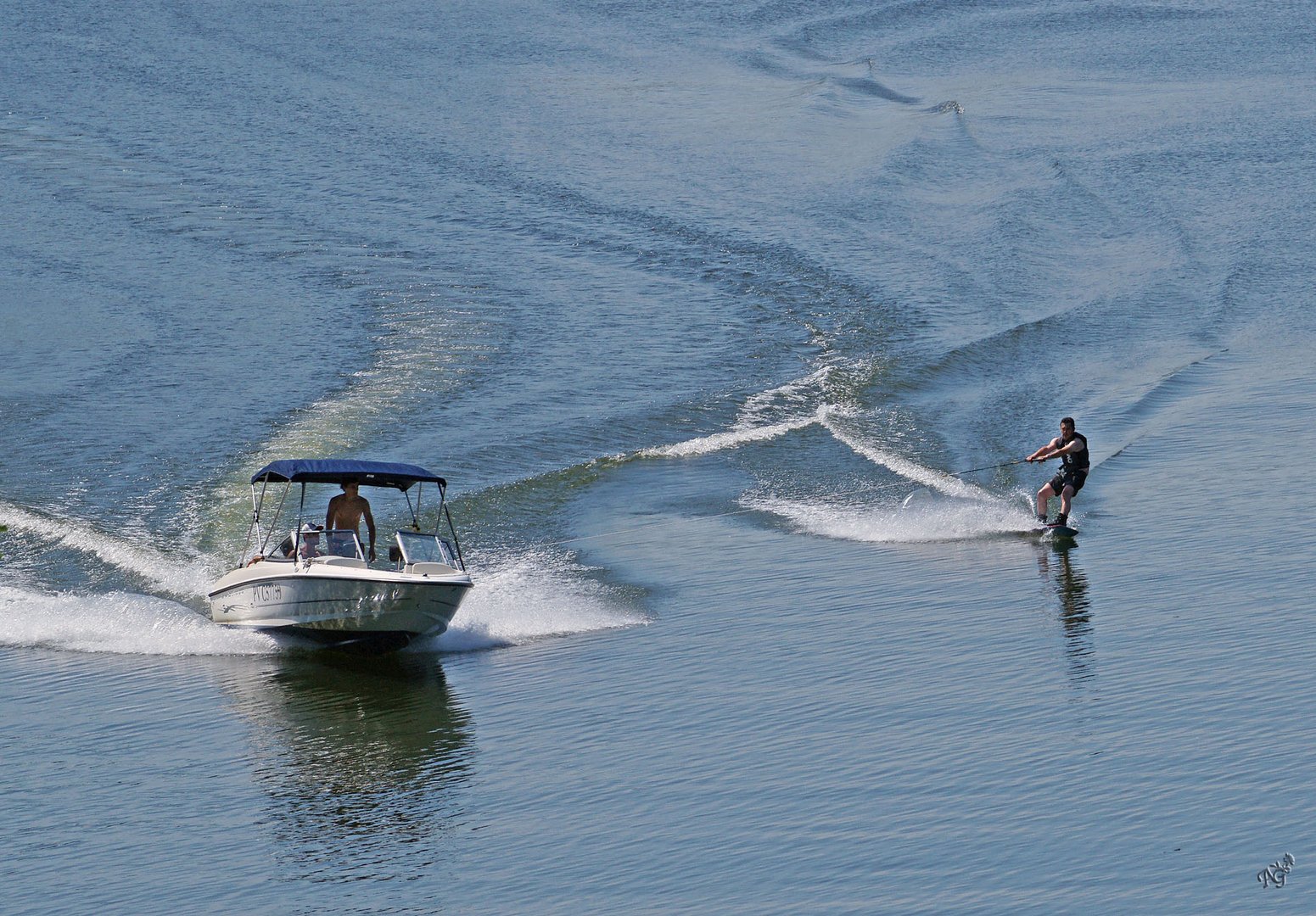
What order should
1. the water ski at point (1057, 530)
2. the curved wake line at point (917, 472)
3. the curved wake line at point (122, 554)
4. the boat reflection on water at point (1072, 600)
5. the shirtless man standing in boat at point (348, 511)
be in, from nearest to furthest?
the boat reflection on water at point (1072, 600), the shirtless man standing in boat at point (348, 511), the curved wake line at point (122, 554), the water ski at point (1057, 530), the curved wake line at point (917, 472)

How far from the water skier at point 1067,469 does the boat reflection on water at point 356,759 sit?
9380 mm

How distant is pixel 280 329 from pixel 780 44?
97.6 ft

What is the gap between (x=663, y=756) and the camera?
14.5m

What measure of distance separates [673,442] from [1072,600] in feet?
34.4

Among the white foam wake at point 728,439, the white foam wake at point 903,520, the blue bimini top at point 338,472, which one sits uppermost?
the white foam wake at point 728,439

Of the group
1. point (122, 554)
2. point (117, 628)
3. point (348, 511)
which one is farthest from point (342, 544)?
point (122, 554)

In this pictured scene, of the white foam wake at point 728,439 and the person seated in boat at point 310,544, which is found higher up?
the white foam wake at point 728,439

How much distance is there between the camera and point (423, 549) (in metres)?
18.6

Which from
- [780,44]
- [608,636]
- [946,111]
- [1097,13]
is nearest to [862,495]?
[608,636]

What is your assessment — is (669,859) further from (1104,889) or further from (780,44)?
(780,44)

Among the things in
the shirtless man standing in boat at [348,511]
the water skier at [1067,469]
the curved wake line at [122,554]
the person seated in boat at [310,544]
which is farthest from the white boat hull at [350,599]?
the water skier at [1067,469]

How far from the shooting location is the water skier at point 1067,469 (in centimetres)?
2289

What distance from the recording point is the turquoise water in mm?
13016

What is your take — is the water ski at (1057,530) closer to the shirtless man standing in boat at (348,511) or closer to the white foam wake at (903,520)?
the white foam wake at (903,520)
